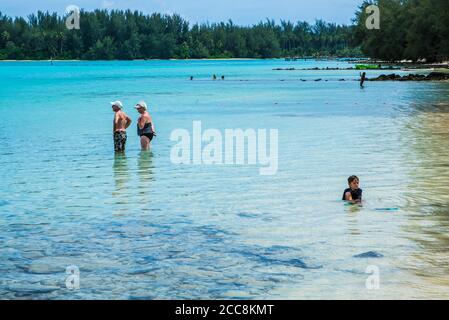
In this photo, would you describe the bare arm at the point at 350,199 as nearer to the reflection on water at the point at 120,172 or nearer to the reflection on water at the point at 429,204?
the reflection on water at the point at 429,204

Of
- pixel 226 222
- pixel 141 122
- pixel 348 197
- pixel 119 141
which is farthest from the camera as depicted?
pixel 119 141

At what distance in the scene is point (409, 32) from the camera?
420 feet

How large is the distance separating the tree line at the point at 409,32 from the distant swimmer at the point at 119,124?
7576cm

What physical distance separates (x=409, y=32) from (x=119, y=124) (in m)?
109

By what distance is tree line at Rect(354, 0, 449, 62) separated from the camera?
110m

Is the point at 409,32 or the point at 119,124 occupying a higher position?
the point at 409,32

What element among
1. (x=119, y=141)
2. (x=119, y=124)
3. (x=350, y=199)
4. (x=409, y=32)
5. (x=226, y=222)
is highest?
(x=409, y=32)

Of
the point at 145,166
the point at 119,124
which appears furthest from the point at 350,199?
the point at 119,124

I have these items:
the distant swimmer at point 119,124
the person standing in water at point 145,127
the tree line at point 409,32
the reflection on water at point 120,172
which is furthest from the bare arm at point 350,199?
the tree line at point 409,32

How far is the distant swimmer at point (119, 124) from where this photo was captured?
82.1 ft

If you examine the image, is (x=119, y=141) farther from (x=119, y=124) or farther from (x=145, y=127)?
(x=119, y=124)

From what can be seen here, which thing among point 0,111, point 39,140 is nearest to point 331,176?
point 39,140

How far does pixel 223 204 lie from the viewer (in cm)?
1775

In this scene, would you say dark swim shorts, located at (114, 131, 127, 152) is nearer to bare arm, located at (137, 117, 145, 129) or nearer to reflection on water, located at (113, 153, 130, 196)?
reflection on water, located at (113, 153, 130, 196)
